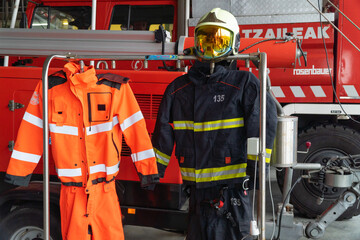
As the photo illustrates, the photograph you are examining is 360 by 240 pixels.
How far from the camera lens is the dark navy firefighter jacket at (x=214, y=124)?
2373 millimetres

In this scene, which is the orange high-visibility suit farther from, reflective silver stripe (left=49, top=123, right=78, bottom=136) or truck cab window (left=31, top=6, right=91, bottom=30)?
truck cab window (left=31, top=6, right=91, bottom=30)

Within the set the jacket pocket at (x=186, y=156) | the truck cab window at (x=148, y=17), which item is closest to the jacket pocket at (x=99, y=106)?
the jacket pocket at (x=186, y=156)

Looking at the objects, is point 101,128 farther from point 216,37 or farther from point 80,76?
point 216,37

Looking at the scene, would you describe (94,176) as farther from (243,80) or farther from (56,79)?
(243,80)

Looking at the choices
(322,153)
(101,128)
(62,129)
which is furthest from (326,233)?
(62,129)

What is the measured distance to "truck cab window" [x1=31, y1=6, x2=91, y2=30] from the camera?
4.40 meters

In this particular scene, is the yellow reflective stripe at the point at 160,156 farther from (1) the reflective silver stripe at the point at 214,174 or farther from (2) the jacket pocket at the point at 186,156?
(1) the reflective silver stripe at the point at 214,174

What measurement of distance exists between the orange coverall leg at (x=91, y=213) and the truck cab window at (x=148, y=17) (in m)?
2.35

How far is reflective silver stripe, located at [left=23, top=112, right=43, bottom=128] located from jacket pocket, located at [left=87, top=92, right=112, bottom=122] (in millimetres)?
417

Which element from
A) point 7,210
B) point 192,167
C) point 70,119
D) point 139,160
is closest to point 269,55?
point 192,167

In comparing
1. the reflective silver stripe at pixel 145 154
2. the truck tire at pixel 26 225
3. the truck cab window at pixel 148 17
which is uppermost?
the truck cab window at pixel 148 17

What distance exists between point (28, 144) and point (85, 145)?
449 millimetres

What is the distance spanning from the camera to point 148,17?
4.30 m

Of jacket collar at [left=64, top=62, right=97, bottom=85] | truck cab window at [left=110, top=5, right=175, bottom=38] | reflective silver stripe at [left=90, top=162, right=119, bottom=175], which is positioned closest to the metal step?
jacket collar at [left=64, top=62, right=97, bottom=85]
